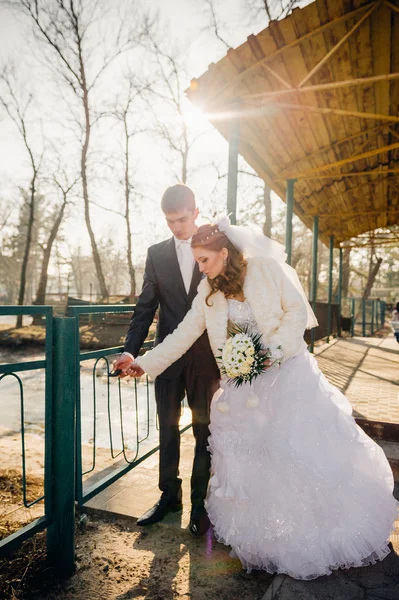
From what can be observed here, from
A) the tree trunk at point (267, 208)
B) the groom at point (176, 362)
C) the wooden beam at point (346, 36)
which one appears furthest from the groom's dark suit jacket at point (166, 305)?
the tree trunk at point (267, 208)

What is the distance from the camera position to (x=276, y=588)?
1.97 metres

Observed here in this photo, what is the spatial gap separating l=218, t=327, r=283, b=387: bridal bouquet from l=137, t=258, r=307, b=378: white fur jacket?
0.27ft

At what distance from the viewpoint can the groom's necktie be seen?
9.08ft

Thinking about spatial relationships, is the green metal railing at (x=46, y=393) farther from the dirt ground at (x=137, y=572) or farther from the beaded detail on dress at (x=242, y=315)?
the beaded detail on dress at (x=242, y=315)

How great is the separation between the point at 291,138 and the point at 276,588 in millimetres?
6003

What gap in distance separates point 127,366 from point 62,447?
584 mm

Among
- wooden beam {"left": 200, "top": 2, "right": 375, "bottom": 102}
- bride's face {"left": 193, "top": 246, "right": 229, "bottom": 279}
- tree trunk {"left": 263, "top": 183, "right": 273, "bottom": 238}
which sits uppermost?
tree trunk {"left": 263, "top": 183, "right": 273, "bottom": 238}

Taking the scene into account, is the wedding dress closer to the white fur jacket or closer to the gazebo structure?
the white fur jacket

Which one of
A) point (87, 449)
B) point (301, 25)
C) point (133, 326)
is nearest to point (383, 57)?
point (301, 25)

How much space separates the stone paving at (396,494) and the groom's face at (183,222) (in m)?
1.86

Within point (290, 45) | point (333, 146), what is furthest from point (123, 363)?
point (333, 146)

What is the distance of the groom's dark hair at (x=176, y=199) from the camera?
2551mm

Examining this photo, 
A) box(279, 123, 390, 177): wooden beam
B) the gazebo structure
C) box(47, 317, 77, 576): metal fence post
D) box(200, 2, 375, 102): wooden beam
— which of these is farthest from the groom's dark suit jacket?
box(279, 123, 390, 177): wooden beam

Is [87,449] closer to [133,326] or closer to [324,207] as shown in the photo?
[133,326]
